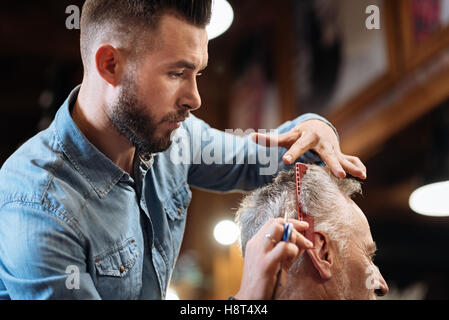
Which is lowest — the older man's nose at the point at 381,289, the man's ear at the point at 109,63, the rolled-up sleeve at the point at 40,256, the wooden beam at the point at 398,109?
the older man's nose at the point at 381,289

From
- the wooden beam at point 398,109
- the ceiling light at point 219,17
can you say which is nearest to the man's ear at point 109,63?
the ceiling light at point 219,17

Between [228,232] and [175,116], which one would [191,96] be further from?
[228,232]

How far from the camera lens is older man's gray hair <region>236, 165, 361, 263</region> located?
124cm

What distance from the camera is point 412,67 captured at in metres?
2.65

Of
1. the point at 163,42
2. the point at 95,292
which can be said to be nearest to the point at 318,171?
the point at 163,42

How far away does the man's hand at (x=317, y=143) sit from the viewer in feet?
4.05

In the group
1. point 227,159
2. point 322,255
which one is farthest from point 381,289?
point 227,159

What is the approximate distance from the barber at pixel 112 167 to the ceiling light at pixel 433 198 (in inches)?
49.4

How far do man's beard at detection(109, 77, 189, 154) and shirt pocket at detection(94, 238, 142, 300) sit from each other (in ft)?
0.84

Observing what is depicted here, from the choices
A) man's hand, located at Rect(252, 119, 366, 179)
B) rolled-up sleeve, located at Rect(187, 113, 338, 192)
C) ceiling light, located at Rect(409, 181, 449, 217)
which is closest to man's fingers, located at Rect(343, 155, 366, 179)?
man's hand, located at Rect(252, 119, 366, 179)

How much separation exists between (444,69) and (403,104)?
0.34 meters

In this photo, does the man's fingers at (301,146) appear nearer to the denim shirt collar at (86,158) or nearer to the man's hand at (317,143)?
the man's hand at (317,143)

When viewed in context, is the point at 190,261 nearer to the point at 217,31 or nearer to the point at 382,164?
the point at 382,164

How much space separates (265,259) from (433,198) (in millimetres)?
1733
